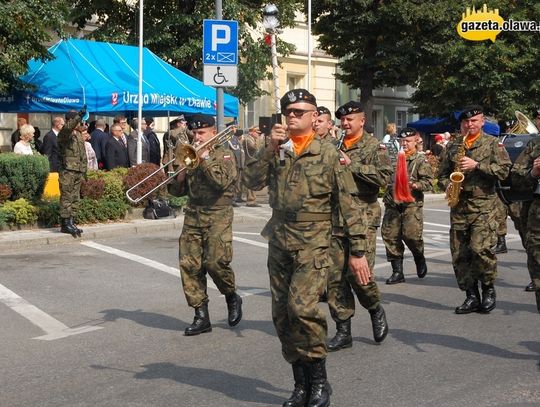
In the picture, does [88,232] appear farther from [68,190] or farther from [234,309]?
[234,309]

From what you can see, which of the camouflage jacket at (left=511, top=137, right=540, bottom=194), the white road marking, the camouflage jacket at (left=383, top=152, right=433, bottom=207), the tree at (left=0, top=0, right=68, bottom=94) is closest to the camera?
the camouflage jacket at (left=511, top=137, right=540, bottom=194)

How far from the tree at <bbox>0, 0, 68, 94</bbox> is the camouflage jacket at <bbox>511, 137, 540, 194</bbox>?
11948 mm

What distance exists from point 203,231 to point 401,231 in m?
3.73

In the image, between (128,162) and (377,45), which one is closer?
(128,162)

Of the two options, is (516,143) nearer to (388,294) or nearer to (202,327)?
(388,294)

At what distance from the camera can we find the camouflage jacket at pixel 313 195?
5.82 metres

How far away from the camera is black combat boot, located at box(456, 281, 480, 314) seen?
359 inches

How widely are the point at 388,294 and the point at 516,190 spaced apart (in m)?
3.19

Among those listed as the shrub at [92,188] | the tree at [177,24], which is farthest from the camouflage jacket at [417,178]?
the tree at [177,24]

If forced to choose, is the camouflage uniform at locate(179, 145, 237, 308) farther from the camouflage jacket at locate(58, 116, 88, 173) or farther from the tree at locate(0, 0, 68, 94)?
the tree at locate(0, 0, 68, 94)

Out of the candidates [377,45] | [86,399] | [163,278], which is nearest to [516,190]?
[86,399]

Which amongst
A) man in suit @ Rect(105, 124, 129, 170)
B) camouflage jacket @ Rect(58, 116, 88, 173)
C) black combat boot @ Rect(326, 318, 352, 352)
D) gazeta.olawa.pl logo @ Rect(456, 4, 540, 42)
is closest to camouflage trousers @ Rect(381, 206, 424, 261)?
black combat boot @ Rect(326, 318, 352, 352)

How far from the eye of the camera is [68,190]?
14703 millimetres

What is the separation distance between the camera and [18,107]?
1856cm
